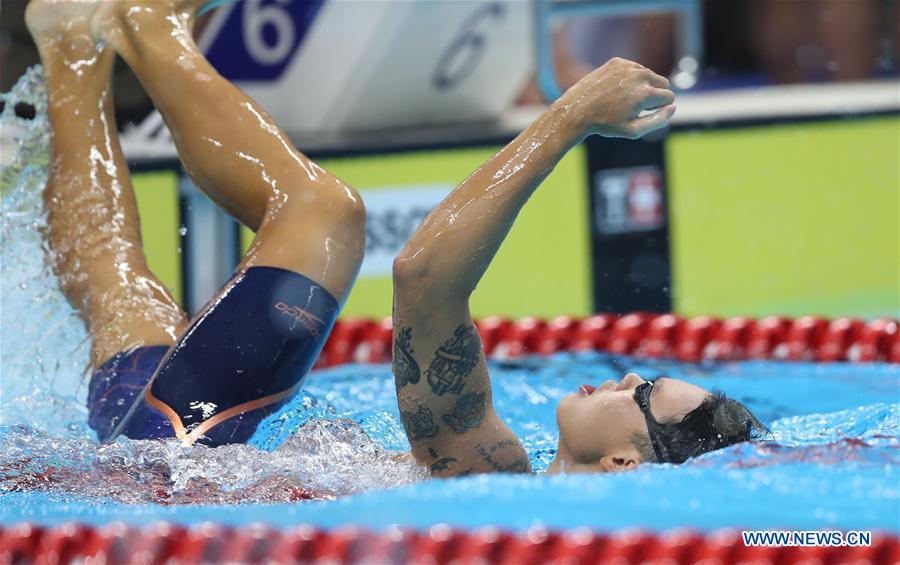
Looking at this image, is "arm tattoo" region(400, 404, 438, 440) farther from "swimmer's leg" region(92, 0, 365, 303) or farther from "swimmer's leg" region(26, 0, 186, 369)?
"swimmer's leg" region(26, 0, 186, 369)

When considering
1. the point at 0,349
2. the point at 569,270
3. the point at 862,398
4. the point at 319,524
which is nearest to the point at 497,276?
the point at 569,270

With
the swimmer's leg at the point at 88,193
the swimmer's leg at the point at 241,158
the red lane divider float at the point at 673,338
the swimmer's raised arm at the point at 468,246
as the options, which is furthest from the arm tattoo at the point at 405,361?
the red lane divider float at the point at 673,338

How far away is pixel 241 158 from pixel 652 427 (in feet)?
2.51

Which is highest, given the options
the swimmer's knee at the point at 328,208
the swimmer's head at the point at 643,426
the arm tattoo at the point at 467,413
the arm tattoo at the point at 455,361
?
the swimmer's knee at the point at 328,208

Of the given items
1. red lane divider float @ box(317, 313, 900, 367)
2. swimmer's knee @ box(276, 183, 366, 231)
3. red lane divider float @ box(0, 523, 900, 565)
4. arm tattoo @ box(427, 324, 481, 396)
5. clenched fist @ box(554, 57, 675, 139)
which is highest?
clenched fist @ box(554, 57, 675, 139)

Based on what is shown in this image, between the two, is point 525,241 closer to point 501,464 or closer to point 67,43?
point 67,43

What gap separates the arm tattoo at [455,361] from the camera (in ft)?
5.52

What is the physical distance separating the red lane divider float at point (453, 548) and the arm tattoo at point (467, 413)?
239 millimetres

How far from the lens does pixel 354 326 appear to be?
321 centimetres

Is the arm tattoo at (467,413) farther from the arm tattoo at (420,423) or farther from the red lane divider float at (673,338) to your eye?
the red lane divider float at (673,338)

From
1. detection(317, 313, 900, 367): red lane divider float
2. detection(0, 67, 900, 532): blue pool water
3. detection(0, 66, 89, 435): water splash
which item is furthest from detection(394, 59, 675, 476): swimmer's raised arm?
detection(317, 313, 900, 367): red lane divider float

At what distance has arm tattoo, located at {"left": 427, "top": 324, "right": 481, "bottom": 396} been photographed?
5.52 ft

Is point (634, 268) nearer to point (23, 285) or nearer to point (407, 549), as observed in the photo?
point (23, 285)

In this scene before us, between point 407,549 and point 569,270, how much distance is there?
2.24 metres
